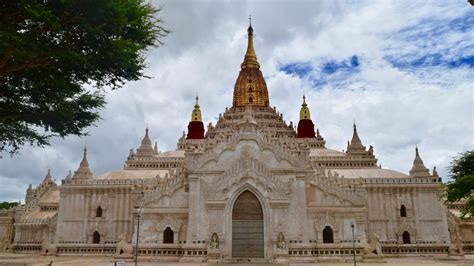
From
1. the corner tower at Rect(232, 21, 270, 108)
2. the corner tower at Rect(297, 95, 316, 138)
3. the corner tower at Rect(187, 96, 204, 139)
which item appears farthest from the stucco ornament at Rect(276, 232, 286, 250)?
the corner tower at Rect(187, 96, 204, 139)

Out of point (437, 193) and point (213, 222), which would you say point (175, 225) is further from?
point (437, 193)

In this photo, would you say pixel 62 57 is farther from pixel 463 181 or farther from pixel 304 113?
pixel 304 113

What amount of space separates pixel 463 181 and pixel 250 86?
39.7 m

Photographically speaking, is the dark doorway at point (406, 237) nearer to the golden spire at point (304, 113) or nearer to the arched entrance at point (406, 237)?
the arched entrance at point (406, 237)

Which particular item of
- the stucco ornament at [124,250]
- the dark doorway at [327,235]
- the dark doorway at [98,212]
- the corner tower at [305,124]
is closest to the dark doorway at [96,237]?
the dark doorway at [98,212]

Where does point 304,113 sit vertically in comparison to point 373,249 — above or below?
above

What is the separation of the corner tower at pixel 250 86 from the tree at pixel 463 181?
3491 centimetres

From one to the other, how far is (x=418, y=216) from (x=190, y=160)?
21801 millimetres

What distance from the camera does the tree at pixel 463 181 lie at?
2562 cm

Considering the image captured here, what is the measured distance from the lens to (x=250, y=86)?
205 feet

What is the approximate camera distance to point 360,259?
31156mm

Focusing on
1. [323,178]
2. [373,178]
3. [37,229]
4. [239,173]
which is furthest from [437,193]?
[37,229]

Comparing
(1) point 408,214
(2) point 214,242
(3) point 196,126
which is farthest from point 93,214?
(1) point 408,214

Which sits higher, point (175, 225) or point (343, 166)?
point (343, 166)
